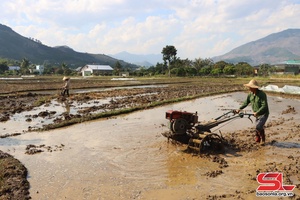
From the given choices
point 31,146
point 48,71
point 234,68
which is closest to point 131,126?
point 31,146

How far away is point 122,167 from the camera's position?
6.37 metres

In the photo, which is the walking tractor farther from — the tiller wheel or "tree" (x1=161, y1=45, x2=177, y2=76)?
"tree" (x1=161, y1=45, x2=177, y2=76)

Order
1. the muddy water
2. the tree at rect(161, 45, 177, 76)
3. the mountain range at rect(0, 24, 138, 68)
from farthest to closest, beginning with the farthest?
the mountain range at rect(0, 24, 138, 68), the tree at rect(161, 45, 177, 76), the muddy water

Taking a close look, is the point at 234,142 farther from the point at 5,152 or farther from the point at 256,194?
the point at 5,152

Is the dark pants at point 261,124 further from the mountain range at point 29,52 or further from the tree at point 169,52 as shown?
the mountain range at point 29,52

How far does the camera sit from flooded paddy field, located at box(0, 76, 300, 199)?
519 cm

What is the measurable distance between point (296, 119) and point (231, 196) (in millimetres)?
8733

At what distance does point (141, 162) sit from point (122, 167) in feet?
1.78

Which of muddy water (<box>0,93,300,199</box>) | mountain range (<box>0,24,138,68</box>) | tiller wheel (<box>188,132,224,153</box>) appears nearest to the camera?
muddy water (<box>0,93,300,199</box>)

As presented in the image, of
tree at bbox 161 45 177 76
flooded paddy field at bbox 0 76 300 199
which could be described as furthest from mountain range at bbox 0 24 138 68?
flooded paddy field at bbox 0 76 300 199

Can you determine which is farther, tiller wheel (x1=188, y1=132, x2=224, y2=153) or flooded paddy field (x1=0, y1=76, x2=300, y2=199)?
tiller wheel (x1=188, y1=132, x2=224, y2=153)

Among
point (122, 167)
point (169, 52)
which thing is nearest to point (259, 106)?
point (122, 167)

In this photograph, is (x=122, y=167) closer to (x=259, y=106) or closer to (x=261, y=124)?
(x=261, y=124)

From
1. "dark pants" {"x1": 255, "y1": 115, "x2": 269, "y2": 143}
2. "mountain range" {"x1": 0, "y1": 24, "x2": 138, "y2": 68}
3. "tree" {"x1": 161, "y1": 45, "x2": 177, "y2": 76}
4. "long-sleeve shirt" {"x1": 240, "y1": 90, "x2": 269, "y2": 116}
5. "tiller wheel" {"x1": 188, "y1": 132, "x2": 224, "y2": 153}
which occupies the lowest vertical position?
"tiller wheel" {"x1": 188, "y1": 132, "x2": 224, "y2": 153}
